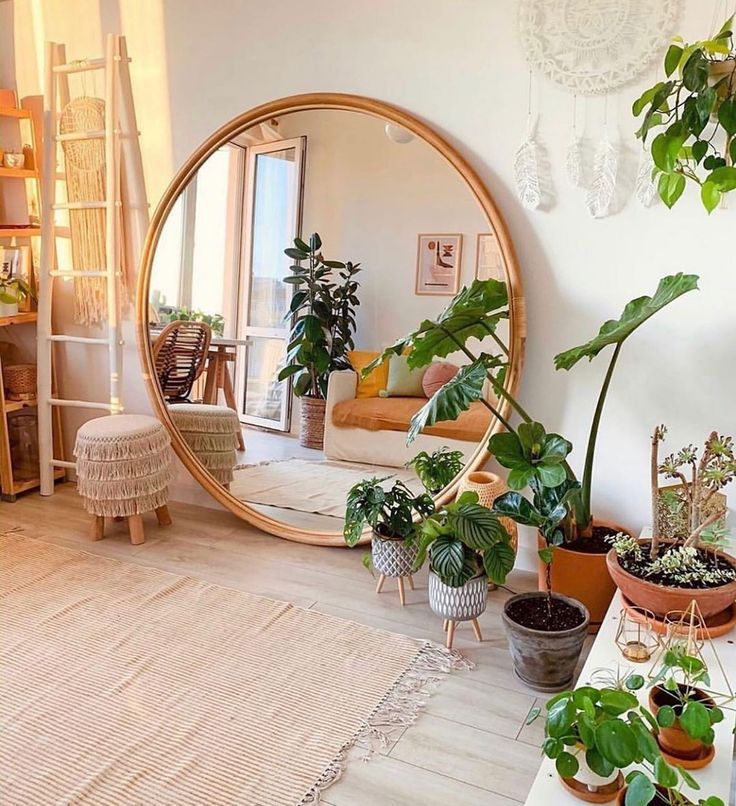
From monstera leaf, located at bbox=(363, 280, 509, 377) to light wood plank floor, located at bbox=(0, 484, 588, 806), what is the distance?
2.59 ft

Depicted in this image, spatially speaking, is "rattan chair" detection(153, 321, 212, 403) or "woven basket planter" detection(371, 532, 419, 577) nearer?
"woven basket planter" detection(371, 532, 419, 577)

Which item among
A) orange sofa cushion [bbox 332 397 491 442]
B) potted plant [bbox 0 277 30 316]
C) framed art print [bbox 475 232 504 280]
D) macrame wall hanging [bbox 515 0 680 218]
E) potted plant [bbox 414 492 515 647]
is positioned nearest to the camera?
potted plant [bbox 414 492 515 647]

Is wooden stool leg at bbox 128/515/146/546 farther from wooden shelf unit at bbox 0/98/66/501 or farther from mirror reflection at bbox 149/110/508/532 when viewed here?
wooden shelf unit at bbox 0/98/66/501

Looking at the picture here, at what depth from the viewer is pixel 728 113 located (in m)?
1.73

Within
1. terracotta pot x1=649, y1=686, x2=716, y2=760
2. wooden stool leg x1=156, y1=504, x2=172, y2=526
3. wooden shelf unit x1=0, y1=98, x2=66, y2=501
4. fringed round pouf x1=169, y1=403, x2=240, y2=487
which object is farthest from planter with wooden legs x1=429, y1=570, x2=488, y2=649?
wooden shelf unit x1=0, y1=98, x2=66, y2=501

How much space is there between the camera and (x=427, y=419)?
2025 mm

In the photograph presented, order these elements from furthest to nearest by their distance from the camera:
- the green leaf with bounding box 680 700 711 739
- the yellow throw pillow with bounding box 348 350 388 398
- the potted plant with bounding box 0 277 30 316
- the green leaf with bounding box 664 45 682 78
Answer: the potted plant with bounding box 0 277 30 316 → the yellow throw pillow with bounding box 348 350 388 398 → the green leaf with bounding box 664 45 682 78 → the green leaf with bounding box 680 700 711 739

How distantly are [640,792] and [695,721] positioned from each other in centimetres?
17

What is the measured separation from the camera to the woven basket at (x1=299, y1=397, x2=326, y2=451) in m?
Answer: 2.89

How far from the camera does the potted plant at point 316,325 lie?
2.79 metres

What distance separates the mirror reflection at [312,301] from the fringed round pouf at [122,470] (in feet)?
0.89

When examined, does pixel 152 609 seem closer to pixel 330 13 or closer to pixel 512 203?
pixel 512 203

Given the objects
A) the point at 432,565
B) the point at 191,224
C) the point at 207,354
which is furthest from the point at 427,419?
the point at 191,224

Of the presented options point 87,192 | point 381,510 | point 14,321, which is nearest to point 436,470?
point 381,510
